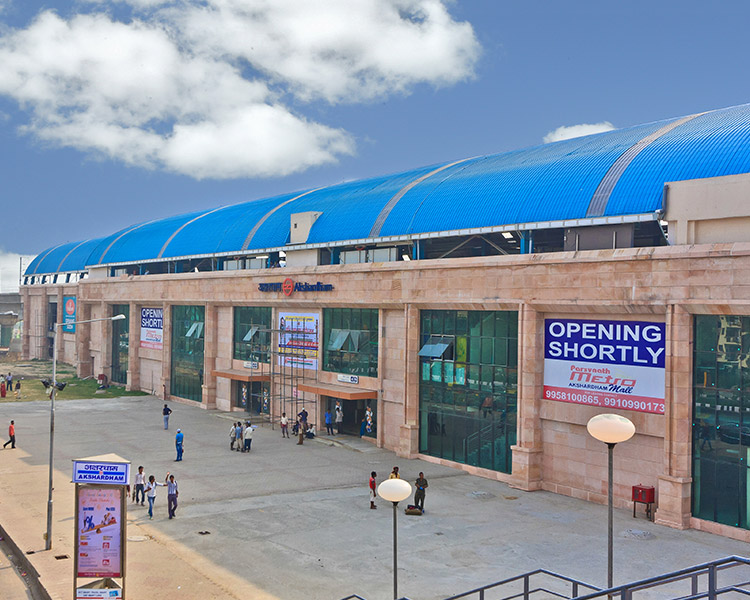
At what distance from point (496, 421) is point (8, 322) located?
339ft

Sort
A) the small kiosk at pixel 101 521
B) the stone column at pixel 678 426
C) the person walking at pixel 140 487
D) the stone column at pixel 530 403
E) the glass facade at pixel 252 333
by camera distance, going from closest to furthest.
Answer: the small kiosk at pixel 101 521 < the stone column at pixel 678 426 < the person walking at pixel 140 487 < the stone column at pixel 530 403 < the glass facade at pixel 252 333

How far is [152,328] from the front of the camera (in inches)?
2638

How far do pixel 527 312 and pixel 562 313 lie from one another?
5.08 feet

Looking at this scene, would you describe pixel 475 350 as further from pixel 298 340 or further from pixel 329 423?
pixel 298 340

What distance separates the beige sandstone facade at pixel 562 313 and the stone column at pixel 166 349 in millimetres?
17709

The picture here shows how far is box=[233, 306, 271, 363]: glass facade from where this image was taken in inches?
2074

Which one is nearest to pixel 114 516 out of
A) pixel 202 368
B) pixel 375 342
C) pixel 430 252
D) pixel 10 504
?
pixel 10 504

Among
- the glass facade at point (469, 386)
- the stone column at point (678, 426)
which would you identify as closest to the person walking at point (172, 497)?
the glass facade at point (469, 386)

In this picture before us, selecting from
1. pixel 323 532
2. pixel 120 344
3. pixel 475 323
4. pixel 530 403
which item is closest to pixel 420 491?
pixel 323 532

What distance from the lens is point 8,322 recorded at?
11731 centimetres

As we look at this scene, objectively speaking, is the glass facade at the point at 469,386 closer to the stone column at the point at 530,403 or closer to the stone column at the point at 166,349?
the stone column at the point at 530,403

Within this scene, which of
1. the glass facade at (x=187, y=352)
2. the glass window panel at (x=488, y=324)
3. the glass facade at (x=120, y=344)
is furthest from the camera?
the glass facade at (x=120, y=344)

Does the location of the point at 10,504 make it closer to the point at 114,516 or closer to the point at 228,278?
the point at 114,516

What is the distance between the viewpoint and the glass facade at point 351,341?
4341 centimetres
